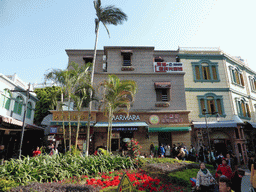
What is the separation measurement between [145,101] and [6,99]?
532 inches

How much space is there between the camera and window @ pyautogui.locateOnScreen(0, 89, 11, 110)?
16000 millimetres

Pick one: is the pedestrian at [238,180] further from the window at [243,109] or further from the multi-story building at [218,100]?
the window at [243,109]

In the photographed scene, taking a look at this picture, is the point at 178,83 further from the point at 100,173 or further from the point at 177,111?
the point at 100,173

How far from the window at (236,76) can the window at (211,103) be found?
3.68 metres

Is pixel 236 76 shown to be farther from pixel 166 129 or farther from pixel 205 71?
pixel 166 129

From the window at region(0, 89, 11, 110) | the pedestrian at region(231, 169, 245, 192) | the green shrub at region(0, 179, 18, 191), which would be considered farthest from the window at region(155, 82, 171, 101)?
the green shrub at region(0, 179, 18, 191)

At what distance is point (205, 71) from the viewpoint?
21.0m

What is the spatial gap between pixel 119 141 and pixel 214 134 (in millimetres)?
10374

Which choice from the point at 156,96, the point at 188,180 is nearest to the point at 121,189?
the point at 188,180

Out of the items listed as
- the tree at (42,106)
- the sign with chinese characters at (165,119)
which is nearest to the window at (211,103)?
the sign with chinese characters at (165,119)

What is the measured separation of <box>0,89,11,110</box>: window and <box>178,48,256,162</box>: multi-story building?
18.4 meters

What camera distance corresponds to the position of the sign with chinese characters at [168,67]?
64.0 feet

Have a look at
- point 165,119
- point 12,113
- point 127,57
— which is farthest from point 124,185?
point 12,113

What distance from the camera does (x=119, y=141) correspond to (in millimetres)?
17531
